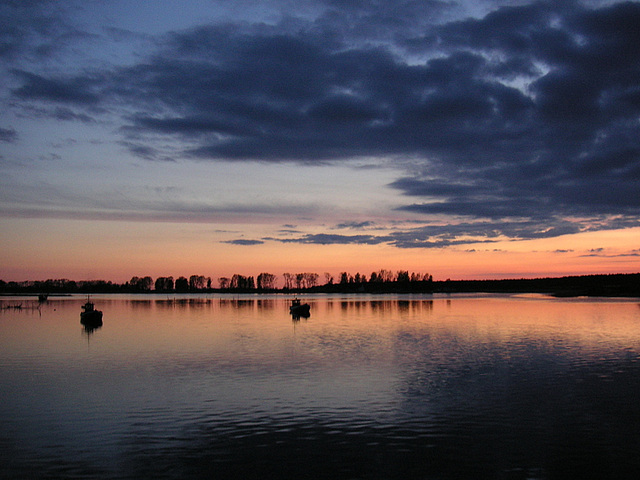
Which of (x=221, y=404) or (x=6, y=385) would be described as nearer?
(x=221, y=404)

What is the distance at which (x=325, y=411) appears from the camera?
23.7m

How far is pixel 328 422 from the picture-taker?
71.8 feet

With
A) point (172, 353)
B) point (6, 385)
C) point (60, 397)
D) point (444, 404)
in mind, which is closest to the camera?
point (444, 404)

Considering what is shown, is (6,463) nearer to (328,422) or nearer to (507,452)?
(328,422)

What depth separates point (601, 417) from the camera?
73.5ft

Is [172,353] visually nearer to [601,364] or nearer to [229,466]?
[229,466]

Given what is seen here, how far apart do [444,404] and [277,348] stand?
24.4 meters

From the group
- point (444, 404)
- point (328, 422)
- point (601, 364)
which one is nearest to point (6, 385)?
point (328, 422)

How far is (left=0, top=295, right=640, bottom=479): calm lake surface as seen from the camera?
1698 centimetres

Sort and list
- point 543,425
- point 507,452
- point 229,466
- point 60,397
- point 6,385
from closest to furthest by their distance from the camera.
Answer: point 229,466, point 507,452, point 543,425, point 60,397, point 6,385

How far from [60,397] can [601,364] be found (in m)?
34.3

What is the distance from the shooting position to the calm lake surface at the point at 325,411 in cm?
1698

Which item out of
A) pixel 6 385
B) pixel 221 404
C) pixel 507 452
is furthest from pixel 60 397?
pixel 507 452

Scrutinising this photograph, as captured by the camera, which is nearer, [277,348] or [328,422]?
[328,422]
